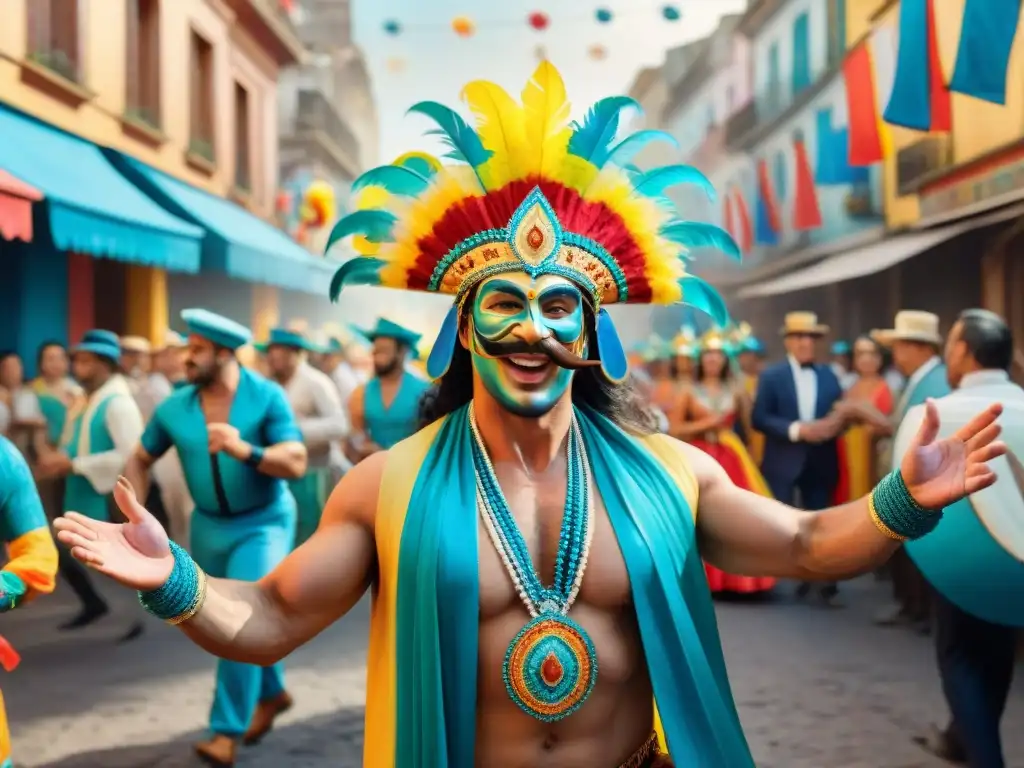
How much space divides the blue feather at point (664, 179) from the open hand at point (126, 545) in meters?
1.15

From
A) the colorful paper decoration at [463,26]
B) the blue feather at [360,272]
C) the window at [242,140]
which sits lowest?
the blue feather at [360,272]

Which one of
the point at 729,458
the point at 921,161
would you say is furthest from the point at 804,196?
the point at 729,458

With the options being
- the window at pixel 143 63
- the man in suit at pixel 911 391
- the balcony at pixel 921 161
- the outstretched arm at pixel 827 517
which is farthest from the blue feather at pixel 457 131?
the balcony at pixel 921 161

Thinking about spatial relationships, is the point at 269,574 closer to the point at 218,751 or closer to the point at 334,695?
the point at 218,751

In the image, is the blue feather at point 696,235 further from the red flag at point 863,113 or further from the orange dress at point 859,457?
the orange dress at point 859,457

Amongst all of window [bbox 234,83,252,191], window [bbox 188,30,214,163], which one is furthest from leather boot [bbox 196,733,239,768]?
window [bbox 234,83,252,191]

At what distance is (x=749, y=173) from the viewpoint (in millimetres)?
9781

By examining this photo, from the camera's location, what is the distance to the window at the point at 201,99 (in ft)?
20.0

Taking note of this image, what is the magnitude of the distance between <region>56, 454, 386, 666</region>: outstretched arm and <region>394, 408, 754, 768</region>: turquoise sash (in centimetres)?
13

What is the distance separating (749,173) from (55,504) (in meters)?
6.91

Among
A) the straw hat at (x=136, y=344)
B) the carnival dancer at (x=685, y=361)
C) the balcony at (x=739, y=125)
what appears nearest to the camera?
the straw hat at (x=136, y=344)

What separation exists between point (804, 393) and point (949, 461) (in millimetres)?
5035

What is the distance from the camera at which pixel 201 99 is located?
643 cm

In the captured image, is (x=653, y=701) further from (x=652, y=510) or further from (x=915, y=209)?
(x=915, y=209)
